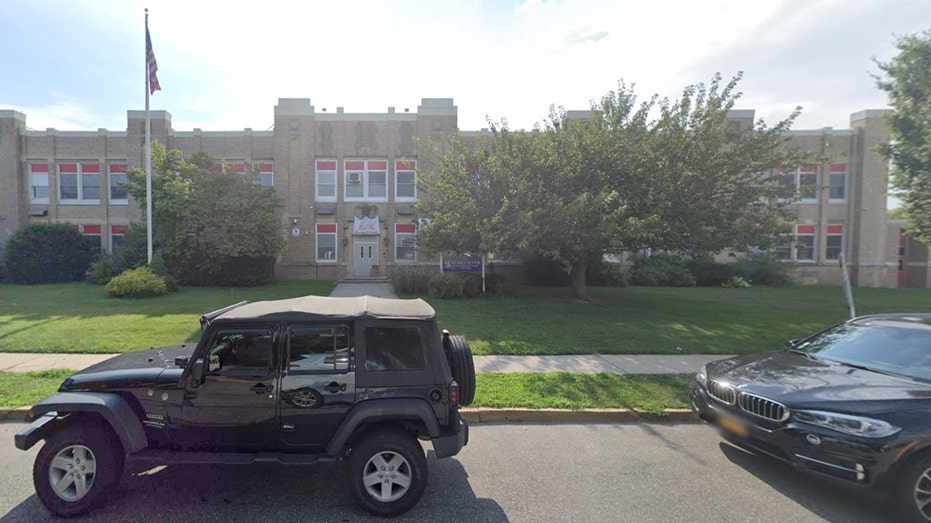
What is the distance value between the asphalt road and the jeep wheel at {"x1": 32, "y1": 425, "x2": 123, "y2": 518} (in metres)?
0.14

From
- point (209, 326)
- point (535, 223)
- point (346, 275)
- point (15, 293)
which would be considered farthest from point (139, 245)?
point (209, 326)

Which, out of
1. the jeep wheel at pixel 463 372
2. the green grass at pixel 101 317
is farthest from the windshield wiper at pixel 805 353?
the green grass at pixel 101 317

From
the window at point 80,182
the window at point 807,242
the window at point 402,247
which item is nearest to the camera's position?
the window at point 402,247

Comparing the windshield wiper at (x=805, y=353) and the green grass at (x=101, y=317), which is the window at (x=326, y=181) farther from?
the windshield wiper at (x=805, y=353)

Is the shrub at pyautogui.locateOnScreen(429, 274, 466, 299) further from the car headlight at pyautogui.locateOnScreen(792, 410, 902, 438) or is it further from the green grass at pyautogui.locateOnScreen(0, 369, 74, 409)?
the car headlight at pyautogui.locateOnScreen(792, 410, 902, 438)

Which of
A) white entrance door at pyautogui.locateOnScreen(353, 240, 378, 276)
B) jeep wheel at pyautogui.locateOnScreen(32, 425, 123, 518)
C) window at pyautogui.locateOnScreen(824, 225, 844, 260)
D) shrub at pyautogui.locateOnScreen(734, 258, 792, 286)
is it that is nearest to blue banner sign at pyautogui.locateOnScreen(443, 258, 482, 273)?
white entrance door at pyautogui.locateOnScreen(353, 240, 378, 276)

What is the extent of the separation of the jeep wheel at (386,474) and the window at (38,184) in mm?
32233

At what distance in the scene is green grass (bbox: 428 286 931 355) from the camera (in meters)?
9.14

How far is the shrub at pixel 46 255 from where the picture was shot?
21656mm

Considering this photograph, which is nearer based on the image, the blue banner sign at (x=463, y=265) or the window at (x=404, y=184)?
the blue banner sign at (x=463, y=265)

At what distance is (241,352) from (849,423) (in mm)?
5089

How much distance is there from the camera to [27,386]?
235 inches

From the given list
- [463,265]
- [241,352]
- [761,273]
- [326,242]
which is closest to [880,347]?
[241,352]

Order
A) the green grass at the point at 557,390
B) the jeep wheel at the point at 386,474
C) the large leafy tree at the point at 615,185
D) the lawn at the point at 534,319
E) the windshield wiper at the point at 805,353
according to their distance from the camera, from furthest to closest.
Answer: the large leafy tree at the point at 615,185 < the lawn at the point at 534,319 < the green grass at the point at 557,390 < the windshield wiper at the point at 805,353 < the jeep wheel at the point at 386,474
